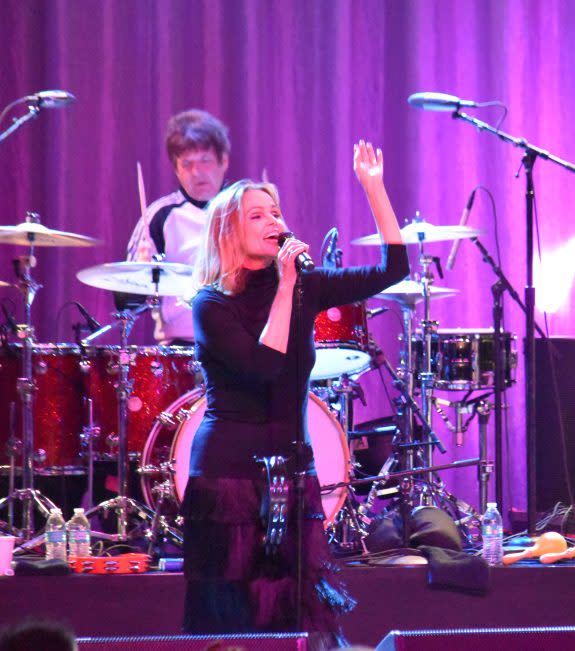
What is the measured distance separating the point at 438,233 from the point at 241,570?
3165 millimetres

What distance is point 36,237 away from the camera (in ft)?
17.1

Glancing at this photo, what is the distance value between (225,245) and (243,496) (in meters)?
0.76

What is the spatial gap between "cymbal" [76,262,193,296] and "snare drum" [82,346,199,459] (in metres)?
0.34

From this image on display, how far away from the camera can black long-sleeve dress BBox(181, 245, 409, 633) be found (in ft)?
9.50

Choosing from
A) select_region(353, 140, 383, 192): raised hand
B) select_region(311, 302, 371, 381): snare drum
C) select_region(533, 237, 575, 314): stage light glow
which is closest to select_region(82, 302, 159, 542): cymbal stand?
select_region(311, 302, 371, 381): snare drum

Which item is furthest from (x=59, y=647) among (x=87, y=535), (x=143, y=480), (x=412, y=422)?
(x=412, y=422)

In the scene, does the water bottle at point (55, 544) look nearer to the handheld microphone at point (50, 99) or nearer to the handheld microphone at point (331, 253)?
the handheld microphone at point (331, 253)

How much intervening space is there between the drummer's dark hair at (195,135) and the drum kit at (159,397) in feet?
3.43

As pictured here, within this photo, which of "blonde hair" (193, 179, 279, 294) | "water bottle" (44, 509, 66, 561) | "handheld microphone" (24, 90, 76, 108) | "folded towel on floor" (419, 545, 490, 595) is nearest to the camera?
"blonde hair" (193, 179, 279, 294)

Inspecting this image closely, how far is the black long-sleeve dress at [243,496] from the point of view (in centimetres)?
289

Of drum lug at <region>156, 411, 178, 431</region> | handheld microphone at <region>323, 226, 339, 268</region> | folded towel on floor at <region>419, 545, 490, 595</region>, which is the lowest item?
folded towel on floor at <region>419, 545, 490, 595</region>

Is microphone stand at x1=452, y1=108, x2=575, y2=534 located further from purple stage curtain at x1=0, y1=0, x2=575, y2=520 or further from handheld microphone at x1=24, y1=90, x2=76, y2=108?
handheld microphone at x1=24, y1=90, x2=76, y2=108

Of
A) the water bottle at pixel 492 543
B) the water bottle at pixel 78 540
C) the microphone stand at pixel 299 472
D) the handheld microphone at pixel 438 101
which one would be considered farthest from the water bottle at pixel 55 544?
the handheld microphone at pixel 438 101

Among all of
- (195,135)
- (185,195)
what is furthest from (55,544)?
(195,135)
